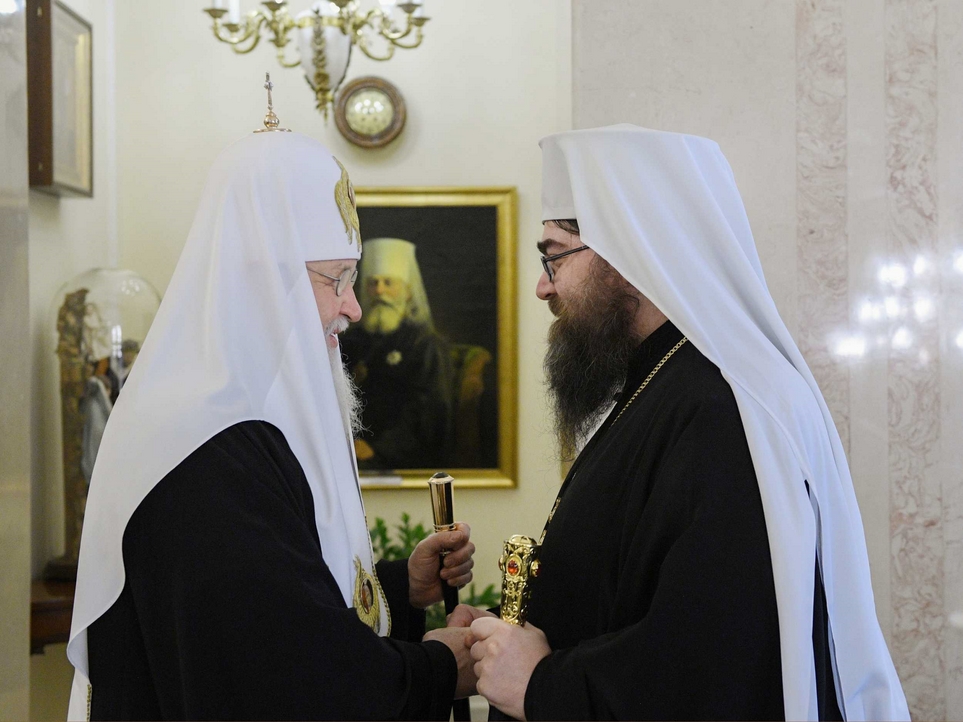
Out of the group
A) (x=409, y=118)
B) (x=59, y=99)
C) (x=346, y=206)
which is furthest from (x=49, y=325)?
(x=346, y=206)

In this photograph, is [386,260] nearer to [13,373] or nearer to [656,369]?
[13,373]

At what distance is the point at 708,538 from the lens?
5.85 feet

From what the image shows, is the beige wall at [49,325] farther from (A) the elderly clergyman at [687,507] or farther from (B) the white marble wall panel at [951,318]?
(B) the white marble wall panel at [951,318]

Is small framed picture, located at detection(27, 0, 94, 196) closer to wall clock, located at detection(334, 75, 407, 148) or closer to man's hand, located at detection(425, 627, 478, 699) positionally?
wall clock, located at detection(334, 75, 407, 148)

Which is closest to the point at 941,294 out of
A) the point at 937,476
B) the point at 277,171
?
the point at 937,476

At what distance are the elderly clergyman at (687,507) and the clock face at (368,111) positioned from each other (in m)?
3.18

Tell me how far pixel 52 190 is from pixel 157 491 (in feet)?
10.6

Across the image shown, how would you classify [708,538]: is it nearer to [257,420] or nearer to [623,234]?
[623,234]

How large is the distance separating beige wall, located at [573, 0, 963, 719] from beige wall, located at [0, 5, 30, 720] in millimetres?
1689

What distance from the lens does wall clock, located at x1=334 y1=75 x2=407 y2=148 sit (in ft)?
17.4

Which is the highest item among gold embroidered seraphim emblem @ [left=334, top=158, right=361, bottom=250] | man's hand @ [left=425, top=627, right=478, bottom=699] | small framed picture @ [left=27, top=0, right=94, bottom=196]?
small framed picture @ [left=27, top=0, right=94, bottom=196]

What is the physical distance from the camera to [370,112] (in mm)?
5316

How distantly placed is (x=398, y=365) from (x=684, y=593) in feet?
12.5

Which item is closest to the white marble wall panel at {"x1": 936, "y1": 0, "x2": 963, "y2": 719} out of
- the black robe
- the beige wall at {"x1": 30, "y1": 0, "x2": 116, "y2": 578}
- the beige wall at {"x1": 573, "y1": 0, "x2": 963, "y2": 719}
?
the beige wall at {"x1": 573, "y1": 0, "x2": 963, "y2": 719}
